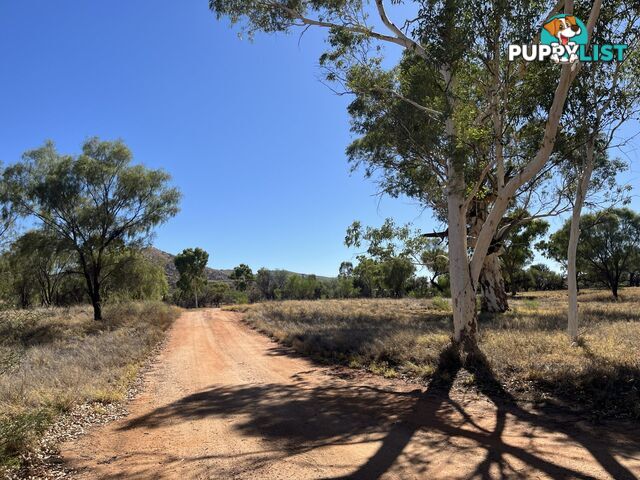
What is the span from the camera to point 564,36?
28.5 feet

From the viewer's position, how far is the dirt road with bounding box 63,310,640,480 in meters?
4.67

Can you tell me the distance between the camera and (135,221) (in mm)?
26828

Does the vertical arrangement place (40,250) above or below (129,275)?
above

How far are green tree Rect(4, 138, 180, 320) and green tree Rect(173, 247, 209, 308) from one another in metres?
41.6

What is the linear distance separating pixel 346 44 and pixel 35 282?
42.8 meters

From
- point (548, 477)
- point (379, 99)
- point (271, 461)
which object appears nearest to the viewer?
point (548, 477)

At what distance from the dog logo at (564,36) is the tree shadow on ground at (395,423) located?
6.42 metres

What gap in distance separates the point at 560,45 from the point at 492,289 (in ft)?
53.4

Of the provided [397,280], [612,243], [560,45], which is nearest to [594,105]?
[560,45]

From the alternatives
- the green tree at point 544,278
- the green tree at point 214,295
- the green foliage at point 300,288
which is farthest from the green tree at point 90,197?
the green tree at point 544,278

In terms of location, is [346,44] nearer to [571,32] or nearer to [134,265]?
[571,32]

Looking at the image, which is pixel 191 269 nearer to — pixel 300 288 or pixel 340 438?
pixel 300 288

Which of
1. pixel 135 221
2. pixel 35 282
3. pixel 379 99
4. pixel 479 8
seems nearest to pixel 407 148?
pixel 379 99

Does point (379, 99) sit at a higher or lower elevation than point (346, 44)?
lower
